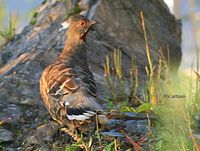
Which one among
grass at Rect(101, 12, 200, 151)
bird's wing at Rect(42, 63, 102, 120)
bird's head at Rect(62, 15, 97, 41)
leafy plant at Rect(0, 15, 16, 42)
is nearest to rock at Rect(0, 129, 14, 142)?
bird's wing at Rect(42, 63, 102, 120)

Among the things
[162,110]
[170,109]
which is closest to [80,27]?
[162,110]

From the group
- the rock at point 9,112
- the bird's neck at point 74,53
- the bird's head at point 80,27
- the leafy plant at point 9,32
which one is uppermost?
the leafy plant at point 9,32

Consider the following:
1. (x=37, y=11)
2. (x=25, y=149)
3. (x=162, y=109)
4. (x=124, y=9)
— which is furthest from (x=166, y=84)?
(x=37, y=11)

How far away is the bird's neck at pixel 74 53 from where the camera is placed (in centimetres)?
763

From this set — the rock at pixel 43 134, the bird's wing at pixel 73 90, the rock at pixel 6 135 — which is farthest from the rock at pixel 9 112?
the bird's wing at pixel 73 90

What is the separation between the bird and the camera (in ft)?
20.7

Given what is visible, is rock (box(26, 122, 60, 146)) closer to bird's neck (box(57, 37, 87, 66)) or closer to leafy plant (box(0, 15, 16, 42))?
bird's neck (box(57, 37, 87, 66))

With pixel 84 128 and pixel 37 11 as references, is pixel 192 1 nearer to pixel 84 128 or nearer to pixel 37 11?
pixel 37 11

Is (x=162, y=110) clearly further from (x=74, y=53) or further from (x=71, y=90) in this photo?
(x=74, y=53)

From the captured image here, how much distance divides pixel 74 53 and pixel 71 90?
1.26 meters

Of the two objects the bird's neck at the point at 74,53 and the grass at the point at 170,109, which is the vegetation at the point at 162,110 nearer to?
the grass at the point at 170,109

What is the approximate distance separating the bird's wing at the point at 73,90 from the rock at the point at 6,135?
2.49 ft

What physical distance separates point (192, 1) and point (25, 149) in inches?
269

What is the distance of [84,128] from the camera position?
21.5ft
